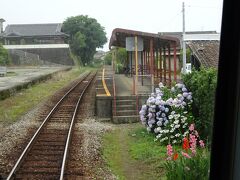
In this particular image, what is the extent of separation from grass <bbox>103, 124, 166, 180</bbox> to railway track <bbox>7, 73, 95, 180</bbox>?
97 centimetres

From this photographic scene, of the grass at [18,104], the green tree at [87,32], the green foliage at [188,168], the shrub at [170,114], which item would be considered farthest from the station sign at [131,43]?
Answer: the green tree at [87,32]

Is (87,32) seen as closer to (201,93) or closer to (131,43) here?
(131,43)

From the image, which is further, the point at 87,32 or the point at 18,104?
the point at 87,32

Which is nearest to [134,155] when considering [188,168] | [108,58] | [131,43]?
[188,168]

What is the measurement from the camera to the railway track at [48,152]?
7.54m

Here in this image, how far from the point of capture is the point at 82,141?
34.7 feet

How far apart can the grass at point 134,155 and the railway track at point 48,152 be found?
0.97 metres

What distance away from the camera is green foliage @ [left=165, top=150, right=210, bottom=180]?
5422 millimetres

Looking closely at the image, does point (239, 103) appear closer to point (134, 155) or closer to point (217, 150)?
point (217, 150)

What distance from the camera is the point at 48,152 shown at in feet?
30.9

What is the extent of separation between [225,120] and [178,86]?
809 centimetres

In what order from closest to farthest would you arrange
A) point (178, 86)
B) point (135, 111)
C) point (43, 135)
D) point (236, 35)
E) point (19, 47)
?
point (236, 35), point (178, 86), point (43, 135), point (135, 111), point (19, 47)

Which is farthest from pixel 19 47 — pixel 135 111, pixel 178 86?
pixel 178 86

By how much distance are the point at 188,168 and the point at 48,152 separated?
4557 millimetres
